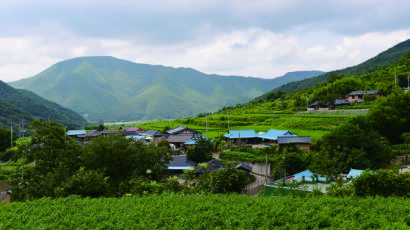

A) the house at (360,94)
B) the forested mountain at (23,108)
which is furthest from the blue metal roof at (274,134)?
the forested mountain at (23,108)

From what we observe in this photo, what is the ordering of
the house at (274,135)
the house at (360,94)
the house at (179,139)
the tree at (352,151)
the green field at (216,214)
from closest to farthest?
the green field at (216,214)
the tree at (352,151)
the house at (274,135)
the house at (179,139)
the house at (360,94)

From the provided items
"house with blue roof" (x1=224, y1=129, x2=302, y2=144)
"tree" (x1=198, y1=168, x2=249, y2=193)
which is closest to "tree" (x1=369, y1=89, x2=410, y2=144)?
"house with blue roof" (x1=224, y1=129, x2=302, y2=144)

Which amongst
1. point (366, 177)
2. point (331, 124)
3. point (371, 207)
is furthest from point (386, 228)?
point (331, 124)

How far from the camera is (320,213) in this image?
6098mm

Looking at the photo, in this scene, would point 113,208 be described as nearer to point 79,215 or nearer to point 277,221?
point 79,215

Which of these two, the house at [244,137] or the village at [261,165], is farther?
the house at [244,137]

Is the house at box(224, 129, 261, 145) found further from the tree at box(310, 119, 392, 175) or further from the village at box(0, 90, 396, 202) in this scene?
the tree at box(310, 119, 392, 175)

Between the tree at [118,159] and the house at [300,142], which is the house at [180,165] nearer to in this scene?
the house at [300,142]

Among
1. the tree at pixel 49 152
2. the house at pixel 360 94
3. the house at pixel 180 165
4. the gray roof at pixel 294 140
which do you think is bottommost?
the house at pixel 180 165

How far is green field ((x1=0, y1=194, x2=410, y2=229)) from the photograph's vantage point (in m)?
5.77

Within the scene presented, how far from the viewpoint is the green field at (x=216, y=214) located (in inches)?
227

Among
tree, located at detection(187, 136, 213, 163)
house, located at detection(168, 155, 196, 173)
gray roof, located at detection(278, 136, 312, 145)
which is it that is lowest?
house, located at detection(168, 155, 196, 173)

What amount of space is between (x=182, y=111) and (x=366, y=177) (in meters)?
175

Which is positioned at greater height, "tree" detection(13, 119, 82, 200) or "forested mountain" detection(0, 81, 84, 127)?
"forested mountain" detection(0, 81, 84, 127)
